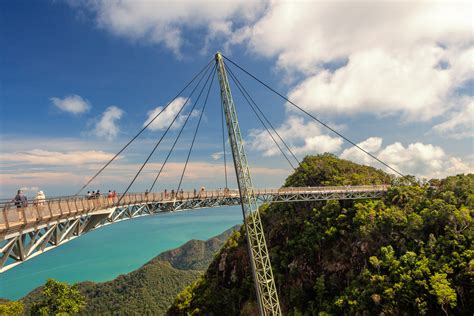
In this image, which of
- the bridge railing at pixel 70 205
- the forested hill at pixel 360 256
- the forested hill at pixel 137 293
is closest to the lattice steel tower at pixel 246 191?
the bridge railing at pixel 70 205

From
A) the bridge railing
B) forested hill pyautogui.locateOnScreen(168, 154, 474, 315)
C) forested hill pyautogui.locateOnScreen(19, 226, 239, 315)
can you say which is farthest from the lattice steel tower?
forested hill pyautogui.locateOnScreen(19, 226, 239, 315)

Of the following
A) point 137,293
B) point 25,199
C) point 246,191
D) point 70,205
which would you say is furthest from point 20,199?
point 137,293

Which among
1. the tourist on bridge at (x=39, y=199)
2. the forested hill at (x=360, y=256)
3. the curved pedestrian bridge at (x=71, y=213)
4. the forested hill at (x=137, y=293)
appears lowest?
the forested hill at (x=137, y=293)

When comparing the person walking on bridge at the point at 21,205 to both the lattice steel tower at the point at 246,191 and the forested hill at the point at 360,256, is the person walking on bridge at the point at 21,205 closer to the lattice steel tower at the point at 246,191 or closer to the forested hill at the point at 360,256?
the lattice steel tower at the point at 246,191

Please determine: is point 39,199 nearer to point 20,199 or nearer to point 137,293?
point 20,199

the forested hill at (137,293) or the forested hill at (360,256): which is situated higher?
the forested hill at (360,256)

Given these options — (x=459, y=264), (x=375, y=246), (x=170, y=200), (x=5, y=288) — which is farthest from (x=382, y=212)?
(x=5, y=288)
